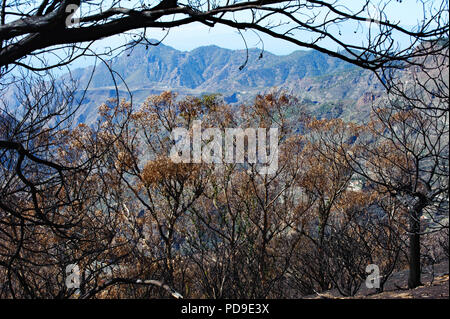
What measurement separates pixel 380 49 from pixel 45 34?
2.72 m

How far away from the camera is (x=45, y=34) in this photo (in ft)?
9.87

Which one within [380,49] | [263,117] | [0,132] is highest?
[263,117]

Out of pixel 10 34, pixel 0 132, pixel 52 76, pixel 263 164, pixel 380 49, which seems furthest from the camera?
pixel 263 164

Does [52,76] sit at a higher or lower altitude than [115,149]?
lower

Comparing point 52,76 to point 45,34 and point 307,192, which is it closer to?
point 45,34

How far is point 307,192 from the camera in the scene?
21984 mm

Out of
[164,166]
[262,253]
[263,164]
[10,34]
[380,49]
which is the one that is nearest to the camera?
[10,34]

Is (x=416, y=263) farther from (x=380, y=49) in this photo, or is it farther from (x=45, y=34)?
(x=45, y=34)

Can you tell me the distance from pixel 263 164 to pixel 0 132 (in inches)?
536
